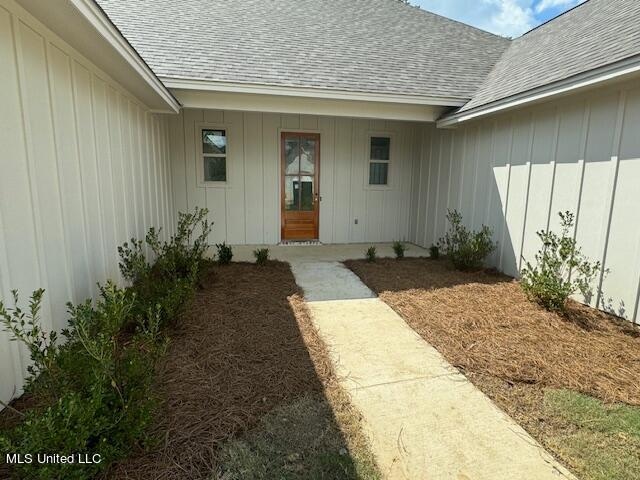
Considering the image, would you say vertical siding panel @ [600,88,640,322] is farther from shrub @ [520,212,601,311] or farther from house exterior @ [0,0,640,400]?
shrub @ [520,212,601,311]

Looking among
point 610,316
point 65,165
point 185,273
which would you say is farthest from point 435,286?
point 65,165

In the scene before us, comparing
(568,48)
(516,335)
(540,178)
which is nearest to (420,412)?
(516,335)

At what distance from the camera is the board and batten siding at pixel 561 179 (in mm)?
3551

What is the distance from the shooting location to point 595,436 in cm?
202

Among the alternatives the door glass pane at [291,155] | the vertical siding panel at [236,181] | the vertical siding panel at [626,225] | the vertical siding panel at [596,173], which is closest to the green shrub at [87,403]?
the vertical siding panel at [626,225]

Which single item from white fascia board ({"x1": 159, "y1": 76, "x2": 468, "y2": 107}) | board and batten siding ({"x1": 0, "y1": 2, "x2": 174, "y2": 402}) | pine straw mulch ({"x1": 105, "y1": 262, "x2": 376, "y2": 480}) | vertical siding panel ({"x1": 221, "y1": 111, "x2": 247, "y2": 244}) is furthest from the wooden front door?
board and batten siding ({"x1": 0, "y1": 2, "x2": 174, "y2": 402})

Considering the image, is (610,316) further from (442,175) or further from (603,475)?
(442,175)

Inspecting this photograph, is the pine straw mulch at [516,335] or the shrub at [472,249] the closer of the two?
the pine straw mulch at [516,335]

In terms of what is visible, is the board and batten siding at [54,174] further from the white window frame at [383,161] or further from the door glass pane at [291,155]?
the white window frame at [383,161]

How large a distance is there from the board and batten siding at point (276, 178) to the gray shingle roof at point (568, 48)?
229 centimetres

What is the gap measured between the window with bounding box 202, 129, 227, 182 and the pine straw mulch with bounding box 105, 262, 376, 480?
3.64 metres

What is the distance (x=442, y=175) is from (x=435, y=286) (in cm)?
310

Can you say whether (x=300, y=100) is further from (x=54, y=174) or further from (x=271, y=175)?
(x=54, y=174)

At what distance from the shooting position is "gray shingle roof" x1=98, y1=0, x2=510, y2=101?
18.5ft
